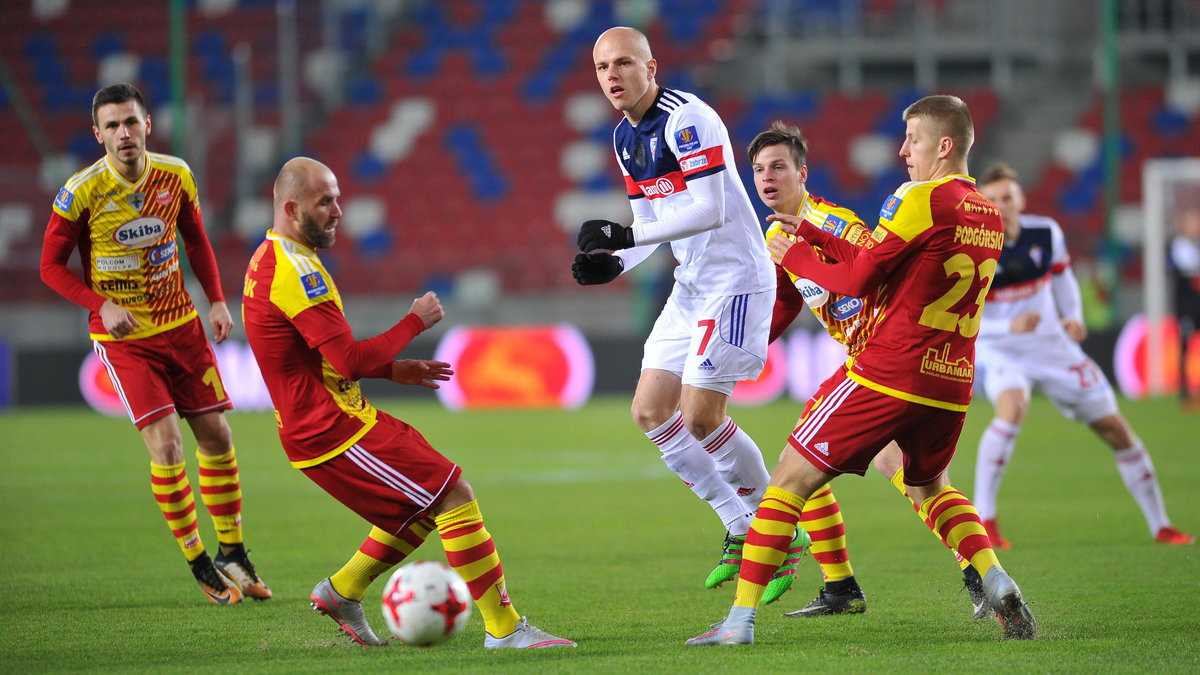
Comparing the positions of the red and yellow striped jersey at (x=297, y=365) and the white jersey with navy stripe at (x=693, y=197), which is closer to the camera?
the red and yellow striped jersey at (x=297, y=365)

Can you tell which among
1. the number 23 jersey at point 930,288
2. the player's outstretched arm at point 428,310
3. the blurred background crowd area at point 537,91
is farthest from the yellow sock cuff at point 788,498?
the blurred background crowd area at point 537,91

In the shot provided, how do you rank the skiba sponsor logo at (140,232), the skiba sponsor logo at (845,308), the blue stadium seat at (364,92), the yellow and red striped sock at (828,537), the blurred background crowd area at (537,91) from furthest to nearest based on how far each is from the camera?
the blue stadium seat at (364,92) → the blurred background crowd area at (537,91) → the skiba sponsor logo at (140,232) → the yellow and red striped sock at (828,537) → the skiba sponsor logo at (845,308)

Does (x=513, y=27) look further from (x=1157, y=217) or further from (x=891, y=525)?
(x=891, y=525)

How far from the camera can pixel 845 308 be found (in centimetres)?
555

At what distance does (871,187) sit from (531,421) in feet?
31.8

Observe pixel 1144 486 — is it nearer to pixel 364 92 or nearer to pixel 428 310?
pixel 428 310

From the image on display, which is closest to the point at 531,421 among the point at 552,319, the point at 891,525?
the point at 552,319

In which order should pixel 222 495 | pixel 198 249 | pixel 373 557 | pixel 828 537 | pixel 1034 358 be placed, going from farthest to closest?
pixel 1034 358 → pixel 198 249 → pixel 222 495 → pixel 828 537 → pixel 373 557

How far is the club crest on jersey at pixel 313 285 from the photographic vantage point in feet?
15.7

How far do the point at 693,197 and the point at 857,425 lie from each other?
1.25 meters

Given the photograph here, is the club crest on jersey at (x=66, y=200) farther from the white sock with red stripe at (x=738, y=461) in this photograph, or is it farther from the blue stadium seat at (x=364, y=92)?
the blue stadium seat at (x=364, y=92)

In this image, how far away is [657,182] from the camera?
591 centimetres

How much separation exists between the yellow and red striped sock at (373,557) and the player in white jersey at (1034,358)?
12.6 feet

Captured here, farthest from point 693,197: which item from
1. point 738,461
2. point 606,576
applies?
point 606,576
